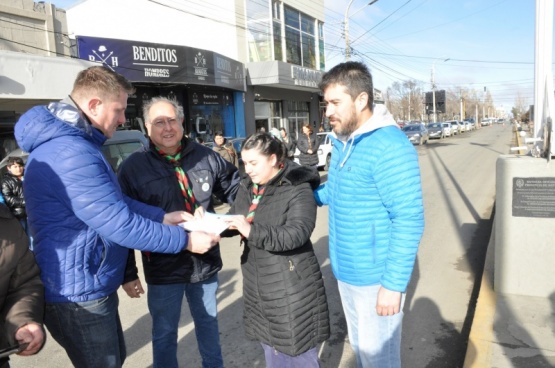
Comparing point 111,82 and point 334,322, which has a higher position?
point 111,82

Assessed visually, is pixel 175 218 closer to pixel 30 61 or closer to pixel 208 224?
pixel 208 224

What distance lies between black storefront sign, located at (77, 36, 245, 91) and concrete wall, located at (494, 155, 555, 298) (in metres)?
10.9

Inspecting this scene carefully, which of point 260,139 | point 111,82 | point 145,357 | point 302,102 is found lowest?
point 145,357

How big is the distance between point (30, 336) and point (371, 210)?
5.55 feet

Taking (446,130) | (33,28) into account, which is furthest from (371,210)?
(446,130)

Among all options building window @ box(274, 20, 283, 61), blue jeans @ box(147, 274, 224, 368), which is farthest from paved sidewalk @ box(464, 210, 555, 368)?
building window @ box(274, 20, 283, 61)

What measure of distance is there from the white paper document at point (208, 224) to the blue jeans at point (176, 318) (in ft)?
1.83

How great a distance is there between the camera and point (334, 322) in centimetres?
406

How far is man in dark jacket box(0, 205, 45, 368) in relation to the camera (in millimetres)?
1720

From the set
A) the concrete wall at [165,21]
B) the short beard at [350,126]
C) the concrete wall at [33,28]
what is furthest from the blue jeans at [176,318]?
the concrete wall at [165,21]

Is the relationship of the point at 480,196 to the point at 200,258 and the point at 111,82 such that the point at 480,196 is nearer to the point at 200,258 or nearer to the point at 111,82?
the point at 200,258

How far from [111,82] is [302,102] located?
91.9ft

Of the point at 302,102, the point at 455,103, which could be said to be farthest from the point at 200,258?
the point at 455,103

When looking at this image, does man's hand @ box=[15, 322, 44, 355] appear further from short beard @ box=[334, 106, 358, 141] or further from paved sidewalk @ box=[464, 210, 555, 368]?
paved sidewalk @ box=[464, 210, 555, 368]
